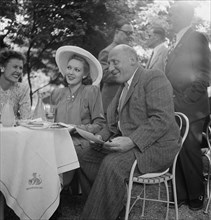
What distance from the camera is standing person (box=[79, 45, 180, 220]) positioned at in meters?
2.03

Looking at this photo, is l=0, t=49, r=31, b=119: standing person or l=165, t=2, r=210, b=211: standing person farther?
l=165, t=2, r=210, b=211: standing person

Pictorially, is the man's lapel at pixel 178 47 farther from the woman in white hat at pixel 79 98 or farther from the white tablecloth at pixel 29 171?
the white tablecloth at pixel 29 171

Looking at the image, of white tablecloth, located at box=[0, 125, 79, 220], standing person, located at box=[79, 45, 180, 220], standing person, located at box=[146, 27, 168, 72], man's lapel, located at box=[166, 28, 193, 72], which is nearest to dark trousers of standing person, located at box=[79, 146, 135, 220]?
standing person, located at box=[79, 45, 180, 220]

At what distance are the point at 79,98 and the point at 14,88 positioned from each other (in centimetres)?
61

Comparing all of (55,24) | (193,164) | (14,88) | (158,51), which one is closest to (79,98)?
(14,88)

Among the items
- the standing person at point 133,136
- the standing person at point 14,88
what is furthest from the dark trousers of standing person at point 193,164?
the standing person at point 14,88

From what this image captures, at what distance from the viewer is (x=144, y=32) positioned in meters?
6.25

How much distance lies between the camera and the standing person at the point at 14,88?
2912 mm

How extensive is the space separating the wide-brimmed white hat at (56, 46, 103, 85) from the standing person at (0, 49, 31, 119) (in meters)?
0.38

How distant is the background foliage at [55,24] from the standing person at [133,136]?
9.25 ft

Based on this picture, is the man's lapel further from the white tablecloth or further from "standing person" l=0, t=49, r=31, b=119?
the white tablecloth

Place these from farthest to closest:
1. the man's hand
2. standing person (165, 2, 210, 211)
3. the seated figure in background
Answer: standing person (165, 2, 210, 211), the seated figure in background, the man's hand

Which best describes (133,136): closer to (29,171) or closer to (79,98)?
(29,171)

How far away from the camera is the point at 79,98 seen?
2.82 metres
